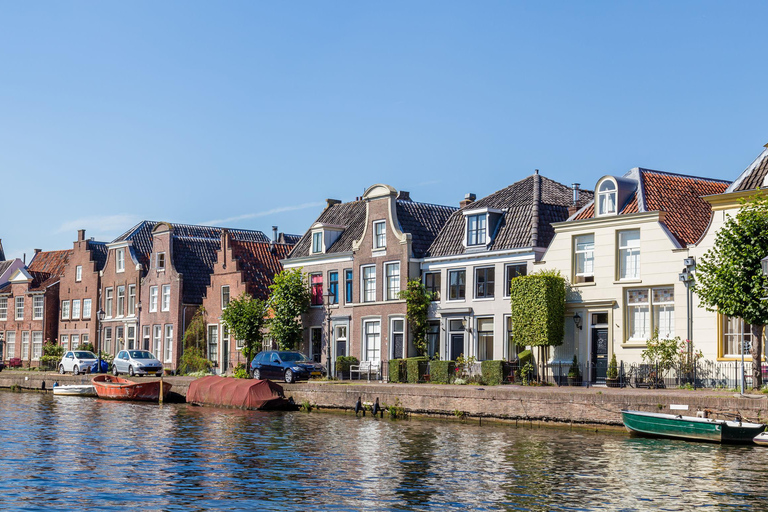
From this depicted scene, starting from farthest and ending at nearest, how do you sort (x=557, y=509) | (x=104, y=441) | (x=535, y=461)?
1. (x=104, y=441)
2. (x=535, y=461)
3. (x=557, y=509)

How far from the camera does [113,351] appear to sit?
7619 cm

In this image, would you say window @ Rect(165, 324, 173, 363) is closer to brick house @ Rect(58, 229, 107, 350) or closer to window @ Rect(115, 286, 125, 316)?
window @ Rect(115, 286, 125, 316)

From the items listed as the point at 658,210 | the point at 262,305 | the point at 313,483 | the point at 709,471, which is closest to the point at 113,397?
the point at 262,305

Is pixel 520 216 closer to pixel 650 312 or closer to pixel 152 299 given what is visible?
pixel 650 312

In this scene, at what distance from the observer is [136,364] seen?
61312 mm

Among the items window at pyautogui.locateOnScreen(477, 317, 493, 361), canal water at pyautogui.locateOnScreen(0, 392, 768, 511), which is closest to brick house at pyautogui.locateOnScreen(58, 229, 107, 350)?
window at pyautogui.locateOnScreen(477, 317, 493, 361)

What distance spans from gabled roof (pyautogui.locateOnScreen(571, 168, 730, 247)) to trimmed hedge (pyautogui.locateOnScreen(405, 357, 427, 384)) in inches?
385

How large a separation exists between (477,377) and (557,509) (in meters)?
24.7

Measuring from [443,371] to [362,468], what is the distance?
20108 millimetres

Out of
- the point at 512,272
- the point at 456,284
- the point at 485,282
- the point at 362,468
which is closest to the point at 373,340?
the point at 456,284

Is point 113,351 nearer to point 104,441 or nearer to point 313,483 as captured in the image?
point 104,441

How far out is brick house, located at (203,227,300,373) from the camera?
63.2 metres

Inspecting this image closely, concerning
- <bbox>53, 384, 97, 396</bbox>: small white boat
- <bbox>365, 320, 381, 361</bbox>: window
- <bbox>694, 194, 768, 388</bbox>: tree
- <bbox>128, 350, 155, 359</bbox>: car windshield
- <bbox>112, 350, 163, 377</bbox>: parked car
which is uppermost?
<bbox>694, 194, 768, 388</bbox>: tree

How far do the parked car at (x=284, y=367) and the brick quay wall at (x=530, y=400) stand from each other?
94.8 inches
